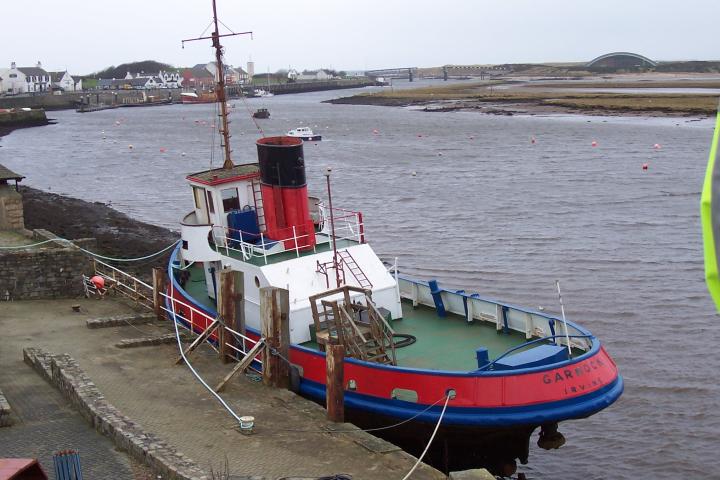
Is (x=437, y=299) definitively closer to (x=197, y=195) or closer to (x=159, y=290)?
(x=197, y=195)

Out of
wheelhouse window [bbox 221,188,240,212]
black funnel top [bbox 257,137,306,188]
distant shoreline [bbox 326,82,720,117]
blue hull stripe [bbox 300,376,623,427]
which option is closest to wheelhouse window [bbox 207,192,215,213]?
wheelhouse window [bbox 221,188,240,212]

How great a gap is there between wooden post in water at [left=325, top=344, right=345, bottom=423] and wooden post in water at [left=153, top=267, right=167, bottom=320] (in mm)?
8036

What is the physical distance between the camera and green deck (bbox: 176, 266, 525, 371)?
51.8 ft

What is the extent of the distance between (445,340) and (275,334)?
11.2 feet

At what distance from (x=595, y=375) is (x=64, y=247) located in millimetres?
16337

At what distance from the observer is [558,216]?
136 feet

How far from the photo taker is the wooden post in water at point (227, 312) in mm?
17016

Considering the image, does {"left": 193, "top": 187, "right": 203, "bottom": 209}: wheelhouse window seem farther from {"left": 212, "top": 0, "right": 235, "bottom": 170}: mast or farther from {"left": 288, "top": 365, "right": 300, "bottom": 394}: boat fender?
{"left": 288, "top": 365, "right": 300, "bottom": 394}: boat fender

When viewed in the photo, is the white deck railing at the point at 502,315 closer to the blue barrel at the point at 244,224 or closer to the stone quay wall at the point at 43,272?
the blue barrel at the point at 244,224

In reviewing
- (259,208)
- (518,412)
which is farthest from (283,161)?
(518,412)

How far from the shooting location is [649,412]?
18.5 metres

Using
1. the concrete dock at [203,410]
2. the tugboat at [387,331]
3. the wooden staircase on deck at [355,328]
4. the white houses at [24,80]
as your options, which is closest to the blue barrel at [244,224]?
the tugboat at [387,331]

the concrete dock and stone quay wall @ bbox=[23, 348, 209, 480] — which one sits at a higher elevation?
stone quay wall @ bbox=[23, 348, 209, 480]

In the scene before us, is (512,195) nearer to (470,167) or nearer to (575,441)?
(470,167)
